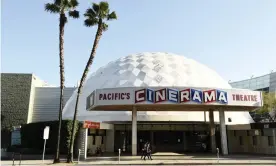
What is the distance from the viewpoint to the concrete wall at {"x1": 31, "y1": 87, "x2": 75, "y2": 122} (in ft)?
172

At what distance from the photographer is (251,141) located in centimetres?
3384

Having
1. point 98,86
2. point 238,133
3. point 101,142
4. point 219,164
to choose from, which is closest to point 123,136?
point 101,142

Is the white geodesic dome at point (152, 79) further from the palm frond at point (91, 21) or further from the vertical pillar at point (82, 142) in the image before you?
the palm frond at point (91, 21)

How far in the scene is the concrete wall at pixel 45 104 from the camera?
172ft

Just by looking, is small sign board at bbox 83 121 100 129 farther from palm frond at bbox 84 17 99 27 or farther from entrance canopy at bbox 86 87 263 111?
palm frond at bbox 84 17 99 27

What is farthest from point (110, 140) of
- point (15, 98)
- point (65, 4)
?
point (15, 98)

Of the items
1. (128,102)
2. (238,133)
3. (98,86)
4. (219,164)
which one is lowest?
(219,164)

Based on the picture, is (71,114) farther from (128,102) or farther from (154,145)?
(128,102)

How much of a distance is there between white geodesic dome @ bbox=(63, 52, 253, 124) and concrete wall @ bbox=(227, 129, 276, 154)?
205 cm

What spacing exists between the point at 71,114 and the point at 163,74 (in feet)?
47.4

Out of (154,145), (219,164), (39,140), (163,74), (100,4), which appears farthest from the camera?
(163,74)

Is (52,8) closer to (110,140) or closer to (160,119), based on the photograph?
(160,119)

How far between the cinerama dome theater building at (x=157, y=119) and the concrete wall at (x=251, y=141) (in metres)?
1.61

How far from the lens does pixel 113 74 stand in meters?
40.3
